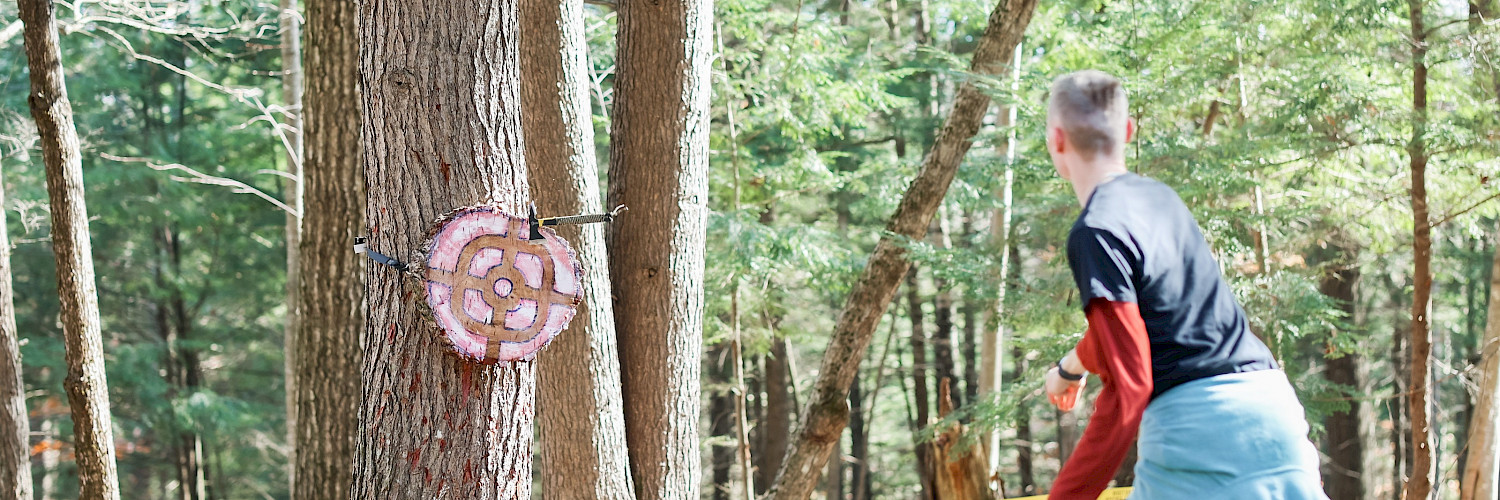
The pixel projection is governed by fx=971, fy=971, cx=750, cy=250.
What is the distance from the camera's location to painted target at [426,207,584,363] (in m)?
2.36

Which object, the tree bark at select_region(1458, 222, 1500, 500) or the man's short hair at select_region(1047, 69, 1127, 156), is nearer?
the man's short hair at select_region(1047, 69, 1127, 156)

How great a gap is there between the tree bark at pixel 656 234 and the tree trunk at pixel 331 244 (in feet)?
3.56

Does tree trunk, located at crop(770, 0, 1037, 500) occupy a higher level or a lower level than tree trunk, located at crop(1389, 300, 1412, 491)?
higher

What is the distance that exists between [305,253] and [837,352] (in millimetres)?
2590

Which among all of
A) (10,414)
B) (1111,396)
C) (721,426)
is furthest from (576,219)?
(721,426)

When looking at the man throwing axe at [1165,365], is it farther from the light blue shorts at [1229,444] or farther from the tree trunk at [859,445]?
the tree trunk at [859,445]

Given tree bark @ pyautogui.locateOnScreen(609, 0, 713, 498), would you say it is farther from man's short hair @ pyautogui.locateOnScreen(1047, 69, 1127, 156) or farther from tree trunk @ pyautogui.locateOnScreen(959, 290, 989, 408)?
tree trunk @ pyautogui.locateOnScreen(959, 290, 989, 408)

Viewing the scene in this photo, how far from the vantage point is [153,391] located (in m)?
13.2

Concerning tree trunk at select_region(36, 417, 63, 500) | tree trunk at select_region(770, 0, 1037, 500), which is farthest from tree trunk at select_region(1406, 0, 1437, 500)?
tree trunk at select_region(36, 417, 63, 500)

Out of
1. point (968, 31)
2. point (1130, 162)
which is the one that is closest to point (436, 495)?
point (1130, 162)

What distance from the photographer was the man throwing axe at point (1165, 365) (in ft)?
5.50

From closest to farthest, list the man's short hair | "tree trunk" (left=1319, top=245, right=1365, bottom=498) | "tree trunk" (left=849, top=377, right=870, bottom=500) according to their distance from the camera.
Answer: the man's short hair < "tree trunk" (left=1319, top=245, right=1365, bottom=498) < "tree trunk" (left=849, top=377, right=870, bottom=500)

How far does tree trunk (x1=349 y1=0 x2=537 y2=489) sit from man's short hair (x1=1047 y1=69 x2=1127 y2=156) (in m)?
1.43

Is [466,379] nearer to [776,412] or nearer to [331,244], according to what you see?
[331,244]
